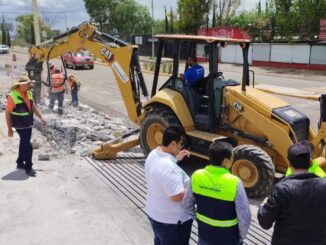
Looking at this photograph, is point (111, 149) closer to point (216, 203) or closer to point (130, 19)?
point (216, 203)

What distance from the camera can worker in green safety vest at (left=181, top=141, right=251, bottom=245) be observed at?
10.9 ft

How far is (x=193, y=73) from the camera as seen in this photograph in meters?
7.80

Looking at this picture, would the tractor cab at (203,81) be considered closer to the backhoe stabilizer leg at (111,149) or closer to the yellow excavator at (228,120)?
the yellow excavator at (228,120)

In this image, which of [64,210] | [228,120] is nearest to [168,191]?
[64,210]

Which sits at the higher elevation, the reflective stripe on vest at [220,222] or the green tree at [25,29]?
the green tree at [25,29]

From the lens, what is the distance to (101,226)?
5.73m

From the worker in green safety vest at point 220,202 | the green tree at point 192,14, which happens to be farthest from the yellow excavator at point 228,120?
the green tree at point 192,14

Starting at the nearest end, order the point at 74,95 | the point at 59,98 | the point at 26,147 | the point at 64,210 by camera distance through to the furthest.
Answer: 1. the point at 64,210
2. the point at 26,147
3. the point at 59,98
4. the point at 74,95

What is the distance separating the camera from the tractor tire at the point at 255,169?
21.4 feet

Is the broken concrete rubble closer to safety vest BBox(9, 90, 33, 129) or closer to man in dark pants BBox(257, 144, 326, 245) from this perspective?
safety vest BBox(9, 90, 33, 129)

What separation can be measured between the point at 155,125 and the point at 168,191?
4576 millimetres

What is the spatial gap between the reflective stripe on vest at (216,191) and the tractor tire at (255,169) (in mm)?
3253

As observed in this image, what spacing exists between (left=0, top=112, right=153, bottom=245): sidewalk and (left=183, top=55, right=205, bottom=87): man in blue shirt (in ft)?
7.93

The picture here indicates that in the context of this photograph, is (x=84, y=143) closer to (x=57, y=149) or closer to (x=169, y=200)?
(x=57, y=149)
